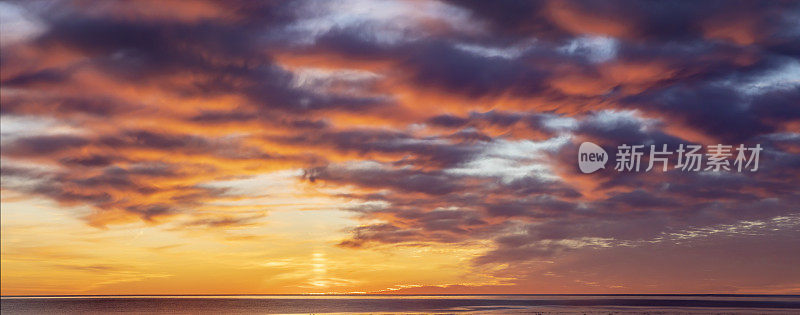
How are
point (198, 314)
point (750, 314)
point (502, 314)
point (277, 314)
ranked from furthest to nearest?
1. point (198, 314)
2. point (277, 314)
3. point (502, 314)
4. point (750, 314)

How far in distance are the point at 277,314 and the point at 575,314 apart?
5352cm

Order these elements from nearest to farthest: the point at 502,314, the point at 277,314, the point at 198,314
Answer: the point at 502,314, the point at 277,314, the point at 198,314

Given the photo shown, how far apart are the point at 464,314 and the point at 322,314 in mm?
29340

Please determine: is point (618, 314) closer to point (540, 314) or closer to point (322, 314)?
point (540, 314)

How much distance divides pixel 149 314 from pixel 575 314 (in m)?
90.8

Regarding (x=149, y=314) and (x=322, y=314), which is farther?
(x=149, y=314)

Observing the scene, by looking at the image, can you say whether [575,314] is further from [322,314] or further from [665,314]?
[322,314]

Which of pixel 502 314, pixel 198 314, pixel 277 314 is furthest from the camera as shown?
pixel 198 314

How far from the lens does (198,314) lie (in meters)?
142

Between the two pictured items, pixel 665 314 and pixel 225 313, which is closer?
pixel 665 314

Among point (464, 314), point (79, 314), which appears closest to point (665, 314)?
point (464, 314)

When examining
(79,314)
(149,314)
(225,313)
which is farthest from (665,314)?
(79,314)

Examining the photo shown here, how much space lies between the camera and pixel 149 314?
14450 centimetres

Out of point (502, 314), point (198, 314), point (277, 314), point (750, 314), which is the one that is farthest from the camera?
point (198, 314)
